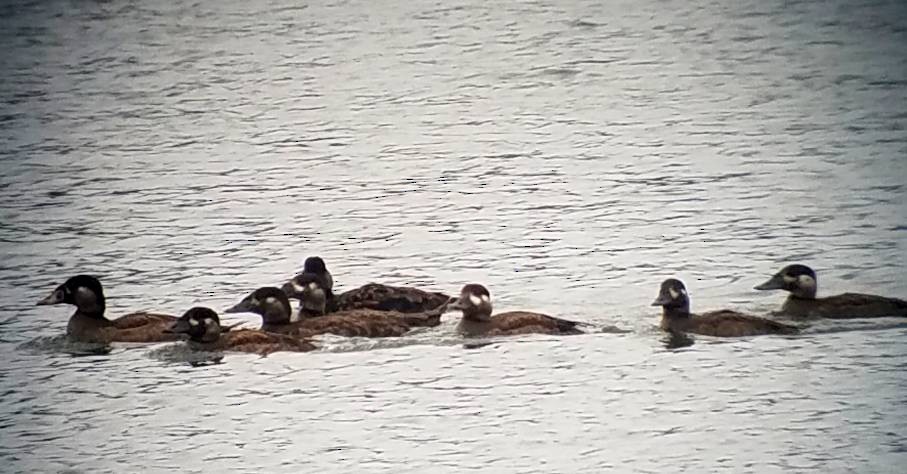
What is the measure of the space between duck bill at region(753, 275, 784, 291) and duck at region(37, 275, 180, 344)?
119 inches

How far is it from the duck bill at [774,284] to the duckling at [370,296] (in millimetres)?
1633

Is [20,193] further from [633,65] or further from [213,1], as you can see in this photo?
[213,1]

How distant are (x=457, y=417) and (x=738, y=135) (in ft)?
19.7

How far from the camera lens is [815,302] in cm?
1041

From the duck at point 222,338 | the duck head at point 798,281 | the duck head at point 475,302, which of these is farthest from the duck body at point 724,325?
the duck at point 222,338

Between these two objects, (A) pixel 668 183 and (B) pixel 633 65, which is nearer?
(A) pixel 668 183

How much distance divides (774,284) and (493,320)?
1485mm

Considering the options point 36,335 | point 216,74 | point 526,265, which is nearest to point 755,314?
point 526,265

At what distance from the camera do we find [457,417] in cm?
916

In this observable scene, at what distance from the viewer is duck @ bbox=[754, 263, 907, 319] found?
1020 centimetres

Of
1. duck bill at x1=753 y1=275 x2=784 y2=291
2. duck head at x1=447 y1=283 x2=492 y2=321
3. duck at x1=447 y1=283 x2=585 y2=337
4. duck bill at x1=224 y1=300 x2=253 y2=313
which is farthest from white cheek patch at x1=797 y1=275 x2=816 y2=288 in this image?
duck bill at x1=224 y1=300 x2=253 y2=313

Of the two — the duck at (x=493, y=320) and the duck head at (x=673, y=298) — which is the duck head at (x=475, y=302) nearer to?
the duck at (x=493, y=320)

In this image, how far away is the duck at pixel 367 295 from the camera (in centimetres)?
1056

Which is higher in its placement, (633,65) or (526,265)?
(633,65)
